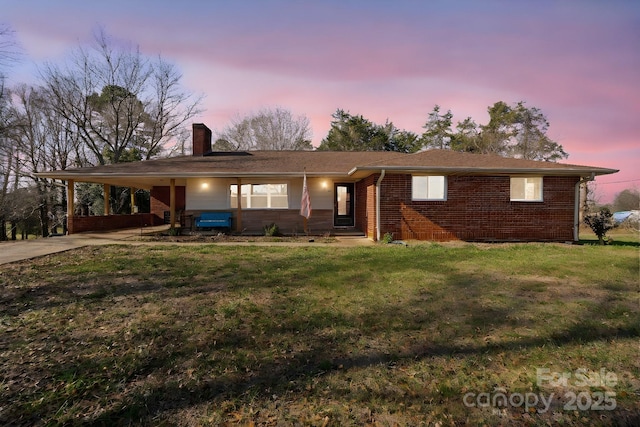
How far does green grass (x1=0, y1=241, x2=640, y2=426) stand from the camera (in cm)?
224

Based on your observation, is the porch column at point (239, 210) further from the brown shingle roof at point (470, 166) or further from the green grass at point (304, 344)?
the green grass at point (304, 344)

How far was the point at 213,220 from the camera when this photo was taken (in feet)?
42.1

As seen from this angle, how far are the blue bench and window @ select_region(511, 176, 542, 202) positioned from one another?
11.3m

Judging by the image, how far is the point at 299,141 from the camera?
32.0m

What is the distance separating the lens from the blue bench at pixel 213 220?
12797mm

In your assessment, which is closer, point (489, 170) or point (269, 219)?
point (489, 170)

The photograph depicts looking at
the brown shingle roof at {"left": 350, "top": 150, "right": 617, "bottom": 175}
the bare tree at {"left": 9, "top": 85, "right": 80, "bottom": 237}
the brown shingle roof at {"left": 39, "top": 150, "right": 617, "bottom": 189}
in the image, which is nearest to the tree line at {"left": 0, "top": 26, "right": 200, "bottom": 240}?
the bare tree at {"left": 9, "top": 85, "right": 80, "bottom": 237}

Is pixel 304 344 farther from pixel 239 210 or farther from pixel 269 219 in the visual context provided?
pixel 269 219

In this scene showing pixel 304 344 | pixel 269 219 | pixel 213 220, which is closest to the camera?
pixel 304 344

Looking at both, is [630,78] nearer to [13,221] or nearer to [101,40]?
[101,40]

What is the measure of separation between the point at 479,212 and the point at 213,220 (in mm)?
10493

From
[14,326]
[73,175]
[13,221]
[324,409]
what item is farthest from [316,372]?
[13,221]

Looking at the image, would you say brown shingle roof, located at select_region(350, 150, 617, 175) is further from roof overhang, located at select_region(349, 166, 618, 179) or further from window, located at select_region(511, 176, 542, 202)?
window, located at select_region(511, 176, 542, 202)

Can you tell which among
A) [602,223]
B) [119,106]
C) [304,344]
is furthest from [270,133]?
[304,344]
